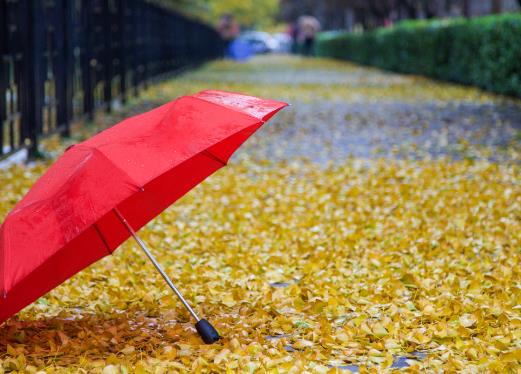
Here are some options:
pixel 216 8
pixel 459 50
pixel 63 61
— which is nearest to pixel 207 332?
pixel 63 61

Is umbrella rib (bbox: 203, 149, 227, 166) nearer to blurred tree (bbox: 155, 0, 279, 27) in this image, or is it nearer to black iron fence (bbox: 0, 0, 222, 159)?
black iron fence (bbox: 0, 0, 222, 159)

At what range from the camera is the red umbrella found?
13.7ft

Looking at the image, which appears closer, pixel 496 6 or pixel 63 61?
pixel 63 61

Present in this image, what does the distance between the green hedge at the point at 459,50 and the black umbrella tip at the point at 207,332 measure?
15.0 metres

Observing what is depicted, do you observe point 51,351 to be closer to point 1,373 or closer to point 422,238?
point 1,373

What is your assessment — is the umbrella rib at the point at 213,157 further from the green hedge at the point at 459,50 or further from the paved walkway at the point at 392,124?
the green hedge at the point at 459,50

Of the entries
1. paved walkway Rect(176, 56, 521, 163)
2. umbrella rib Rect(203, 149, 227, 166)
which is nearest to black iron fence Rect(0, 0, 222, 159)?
paved walkway Rect(176, 56, 521, 163)

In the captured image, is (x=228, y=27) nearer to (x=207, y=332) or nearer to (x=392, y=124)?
(x=392, y=124)

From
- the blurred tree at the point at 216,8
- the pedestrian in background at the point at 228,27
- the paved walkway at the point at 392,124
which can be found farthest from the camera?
the pedestrian in background at the point at 228,27

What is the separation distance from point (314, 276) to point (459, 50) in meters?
19.1

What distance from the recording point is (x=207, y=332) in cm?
459

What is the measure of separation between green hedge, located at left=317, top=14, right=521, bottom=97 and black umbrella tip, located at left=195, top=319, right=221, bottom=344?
15.0 metres

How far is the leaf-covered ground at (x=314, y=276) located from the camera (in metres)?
4.45

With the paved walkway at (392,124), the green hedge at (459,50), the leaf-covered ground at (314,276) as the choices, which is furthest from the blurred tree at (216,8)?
the leaf-covered ground at (314,276)
